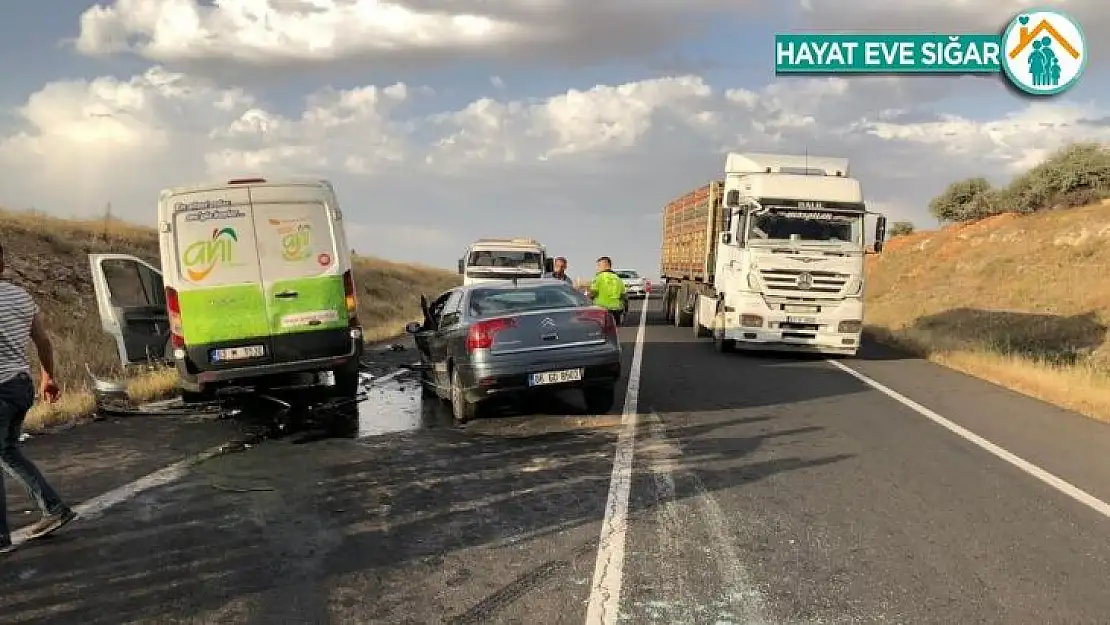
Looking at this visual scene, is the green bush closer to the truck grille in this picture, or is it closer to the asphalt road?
the truck grille

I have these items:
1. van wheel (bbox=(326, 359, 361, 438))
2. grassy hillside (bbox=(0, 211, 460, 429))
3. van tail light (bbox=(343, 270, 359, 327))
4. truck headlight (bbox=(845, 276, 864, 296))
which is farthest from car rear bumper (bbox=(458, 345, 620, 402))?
truck headlight (bbox=(845, 276, 864, 296))

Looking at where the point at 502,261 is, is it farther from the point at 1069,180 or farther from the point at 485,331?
the point at 1069,180

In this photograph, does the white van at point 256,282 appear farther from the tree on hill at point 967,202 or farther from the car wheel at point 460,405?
the tree on hill at point 967,202

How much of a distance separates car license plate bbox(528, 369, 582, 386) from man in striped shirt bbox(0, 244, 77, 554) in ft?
15.2

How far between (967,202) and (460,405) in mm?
54124

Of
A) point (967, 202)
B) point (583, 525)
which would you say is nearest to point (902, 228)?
point (967, 202)

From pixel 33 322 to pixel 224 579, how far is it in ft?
7.03

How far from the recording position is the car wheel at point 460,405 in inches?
382

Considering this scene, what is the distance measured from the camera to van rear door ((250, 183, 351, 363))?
10.0 metres

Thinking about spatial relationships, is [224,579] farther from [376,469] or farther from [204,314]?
[204,314]

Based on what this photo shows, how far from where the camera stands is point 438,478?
712 centimetres

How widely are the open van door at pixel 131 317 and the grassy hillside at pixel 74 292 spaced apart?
0.66m

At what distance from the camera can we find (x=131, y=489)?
6867 millimetres

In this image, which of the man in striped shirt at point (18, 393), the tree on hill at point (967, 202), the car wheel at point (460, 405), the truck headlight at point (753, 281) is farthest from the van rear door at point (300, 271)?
the tree on hill at point (967, 202)
